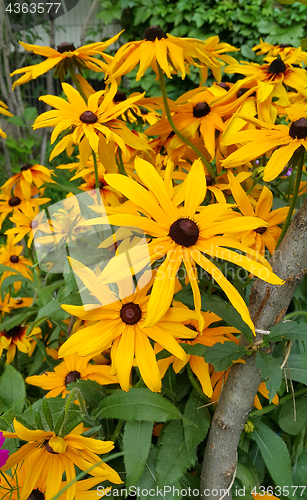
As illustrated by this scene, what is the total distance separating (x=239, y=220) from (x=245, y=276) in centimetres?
27

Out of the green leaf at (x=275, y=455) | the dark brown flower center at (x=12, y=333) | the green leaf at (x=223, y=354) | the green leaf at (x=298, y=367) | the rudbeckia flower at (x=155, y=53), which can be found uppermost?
the rudbeckia flower at (x=155, y=53)

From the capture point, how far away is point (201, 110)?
55 cm

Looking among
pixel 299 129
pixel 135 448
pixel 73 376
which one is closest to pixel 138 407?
pixel 135 448

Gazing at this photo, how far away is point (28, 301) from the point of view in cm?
89

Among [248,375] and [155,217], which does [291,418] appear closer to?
[248,375]

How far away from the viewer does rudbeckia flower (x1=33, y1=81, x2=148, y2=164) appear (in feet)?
1.52

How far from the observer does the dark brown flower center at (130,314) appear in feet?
1.37

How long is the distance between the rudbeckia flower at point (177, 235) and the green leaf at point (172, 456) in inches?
9.7

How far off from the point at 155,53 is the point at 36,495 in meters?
0.53

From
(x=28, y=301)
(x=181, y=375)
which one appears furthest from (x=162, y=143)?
(x=28, y=301)

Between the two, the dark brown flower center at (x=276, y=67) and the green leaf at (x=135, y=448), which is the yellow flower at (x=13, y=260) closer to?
the green leaf at (x=135, y=448)

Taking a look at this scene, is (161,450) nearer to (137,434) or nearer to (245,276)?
(137,434)

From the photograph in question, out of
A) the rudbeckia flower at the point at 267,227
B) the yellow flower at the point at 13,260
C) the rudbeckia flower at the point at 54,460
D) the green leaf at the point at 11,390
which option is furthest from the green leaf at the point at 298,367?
the yellow flower at the point at 13,260

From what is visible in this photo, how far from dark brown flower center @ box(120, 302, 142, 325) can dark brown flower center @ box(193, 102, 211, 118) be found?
0.97 ft
